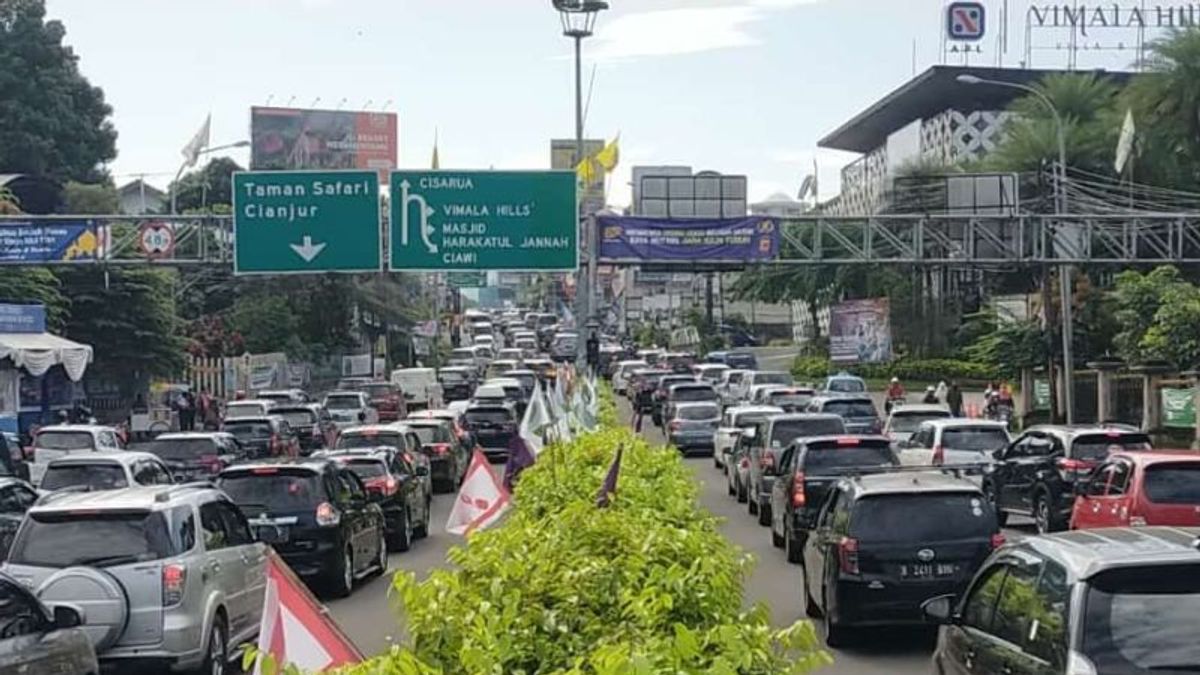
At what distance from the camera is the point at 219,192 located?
4144 inches

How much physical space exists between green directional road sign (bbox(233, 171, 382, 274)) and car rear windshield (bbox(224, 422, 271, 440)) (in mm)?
3483

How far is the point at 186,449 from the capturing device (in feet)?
105

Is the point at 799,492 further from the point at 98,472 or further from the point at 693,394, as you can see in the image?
the point at 693,394

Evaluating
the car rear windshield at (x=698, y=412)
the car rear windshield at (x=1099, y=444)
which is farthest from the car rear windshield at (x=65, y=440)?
the car rear windshield at (x=1099, y=444)

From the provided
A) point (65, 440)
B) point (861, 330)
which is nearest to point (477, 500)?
point (65, 440)

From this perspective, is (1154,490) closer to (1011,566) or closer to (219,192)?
(1011,566)

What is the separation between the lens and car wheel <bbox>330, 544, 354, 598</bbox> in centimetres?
1894

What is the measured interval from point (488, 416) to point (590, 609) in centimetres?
3714

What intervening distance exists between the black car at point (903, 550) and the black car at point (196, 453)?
18106mm

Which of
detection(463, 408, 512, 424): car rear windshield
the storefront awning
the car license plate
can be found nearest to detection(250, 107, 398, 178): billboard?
the storefront awning

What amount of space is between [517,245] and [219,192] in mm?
72041

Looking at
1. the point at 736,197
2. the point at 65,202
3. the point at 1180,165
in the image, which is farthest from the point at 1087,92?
the point at 65,202

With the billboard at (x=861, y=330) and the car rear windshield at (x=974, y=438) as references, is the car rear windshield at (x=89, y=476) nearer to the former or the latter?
the car rear windshield at (x=974, y=438)

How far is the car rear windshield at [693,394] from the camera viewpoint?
4862 centimetres
